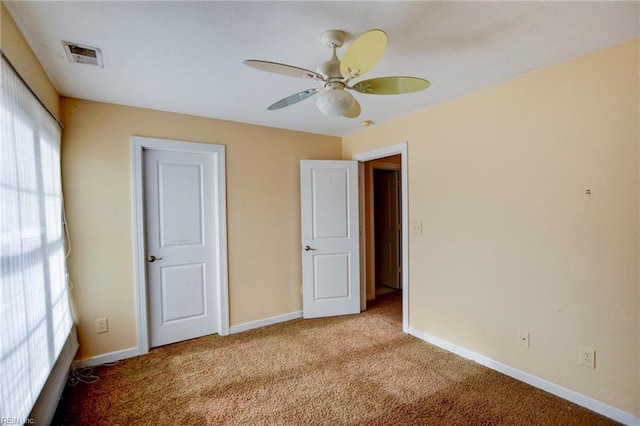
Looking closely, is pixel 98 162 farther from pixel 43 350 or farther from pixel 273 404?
pixel 273 404

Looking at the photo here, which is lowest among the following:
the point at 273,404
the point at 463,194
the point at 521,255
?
the point at 273,404

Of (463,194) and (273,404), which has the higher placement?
(463,194)

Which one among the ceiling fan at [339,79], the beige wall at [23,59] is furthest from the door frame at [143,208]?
the ceiling fan at [339,79]

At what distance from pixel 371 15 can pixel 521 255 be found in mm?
1912

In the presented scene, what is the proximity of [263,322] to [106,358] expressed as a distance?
1441 millimetres

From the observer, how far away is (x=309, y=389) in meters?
2.18

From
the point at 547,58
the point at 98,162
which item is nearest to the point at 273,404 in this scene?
the point at 98,162

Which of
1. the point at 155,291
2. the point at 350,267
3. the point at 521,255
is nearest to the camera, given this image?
the point at 521,255

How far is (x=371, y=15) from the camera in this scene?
145 cm

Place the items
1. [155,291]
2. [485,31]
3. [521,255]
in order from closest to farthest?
1. [485,31]
2. [521,255]
3. [155,291]

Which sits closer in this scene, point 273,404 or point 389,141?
point 273,404

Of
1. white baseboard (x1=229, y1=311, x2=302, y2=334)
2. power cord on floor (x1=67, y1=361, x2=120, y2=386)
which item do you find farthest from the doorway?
power cord on floor (x1=67, y1=361, x2=120, y2=386)

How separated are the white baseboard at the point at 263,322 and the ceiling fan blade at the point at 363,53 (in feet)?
9.02

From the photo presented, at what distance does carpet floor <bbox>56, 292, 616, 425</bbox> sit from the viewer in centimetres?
188
